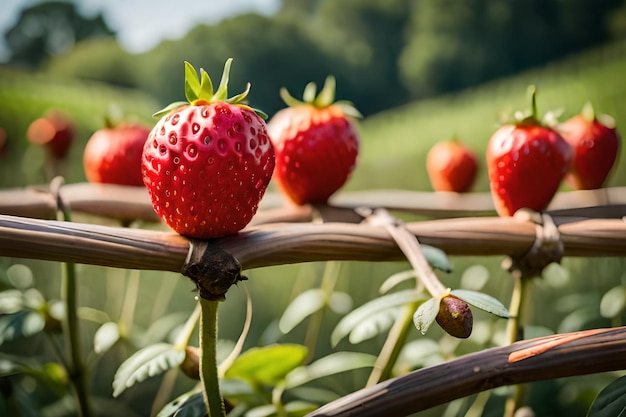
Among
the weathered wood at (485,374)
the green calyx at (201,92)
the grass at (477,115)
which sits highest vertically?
the grass at (477,115)

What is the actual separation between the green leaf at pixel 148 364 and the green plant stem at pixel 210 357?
1.3 inches

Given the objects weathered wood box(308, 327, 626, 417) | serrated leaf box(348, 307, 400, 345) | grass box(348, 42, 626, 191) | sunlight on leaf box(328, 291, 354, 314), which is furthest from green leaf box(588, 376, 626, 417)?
grass box(348, 42, 626, 191)

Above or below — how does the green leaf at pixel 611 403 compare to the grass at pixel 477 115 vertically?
below

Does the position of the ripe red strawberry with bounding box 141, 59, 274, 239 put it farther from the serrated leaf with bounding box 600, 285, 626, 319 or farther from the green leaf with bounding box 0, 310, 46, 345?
the serrated leaf with bounding box 600, 285, 626, 319

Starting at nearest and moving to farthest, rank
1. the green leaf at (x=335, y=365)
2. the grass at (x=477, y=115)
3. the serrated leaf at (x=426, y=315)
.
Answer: the serrated leaf at (x=426, y=315) → the green leaf at (x=335, y=365) → the grass at (x=477, y=115)

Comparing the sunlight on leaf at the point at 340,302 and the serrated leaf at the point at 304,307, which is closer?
the serrated leaf at the point at 304,307

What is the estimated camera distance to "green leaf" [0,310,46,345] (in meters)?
0.38

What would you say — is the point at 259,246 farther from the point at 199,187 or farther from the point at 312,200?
the point at 312,200

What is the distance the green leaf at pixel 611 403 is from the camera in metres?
0.25

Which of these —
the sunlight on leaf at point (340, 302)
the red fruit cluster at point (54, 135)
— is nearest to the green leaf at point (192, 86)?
the sunlight on leaf at point (340, 302)

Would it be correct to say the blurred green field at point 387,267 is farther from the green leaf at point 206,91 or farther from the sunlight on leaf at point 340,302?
the green leaf at point 206,91

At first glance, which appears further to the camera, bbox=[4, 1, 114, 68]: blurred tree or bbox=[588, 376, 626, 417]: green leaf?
bbox=[4, 1, 114, 68]: blurred tree

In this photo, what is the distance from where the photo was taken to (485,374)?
236 mm

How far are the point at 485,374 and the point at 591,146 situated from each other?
0.80 feet
